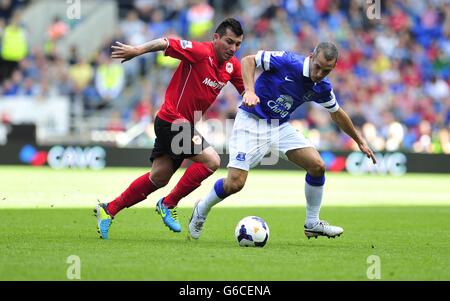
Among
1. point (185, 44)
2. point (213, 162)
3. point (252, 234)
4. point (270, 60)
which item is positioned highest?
point (185, 44)

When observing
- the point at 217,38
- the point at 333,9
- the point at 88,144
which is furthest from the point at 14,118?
the point at 217,38

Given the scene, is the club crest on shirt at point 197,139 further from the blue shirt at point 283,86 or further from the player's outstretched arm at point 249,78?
the player's outstretched arm at point 249,78

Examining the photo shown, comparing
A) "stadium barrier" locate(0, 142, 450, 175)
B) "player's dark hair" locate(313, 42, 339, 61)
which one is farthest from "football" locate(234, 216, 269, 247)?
"stadium barrier" locate(0, 142, 450, 175)

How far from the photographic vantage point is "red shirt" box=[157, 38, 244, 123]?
10.1 meters

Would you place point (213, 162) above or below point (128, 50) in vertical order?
below

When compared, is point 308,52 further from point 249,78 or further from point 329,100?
point 249,78

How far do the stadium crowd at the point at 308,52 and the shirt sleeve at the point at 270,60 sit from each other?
1387cm

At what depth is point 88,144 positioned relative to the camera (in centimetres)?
2342

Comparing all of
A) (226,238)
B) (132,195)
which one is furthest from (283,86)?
(132,195)

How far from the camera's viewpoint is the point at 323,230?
988 cm

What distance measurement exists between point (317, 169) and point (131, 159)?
46.3 feet

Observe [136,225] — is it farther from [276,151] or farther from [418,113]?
[418,113]
